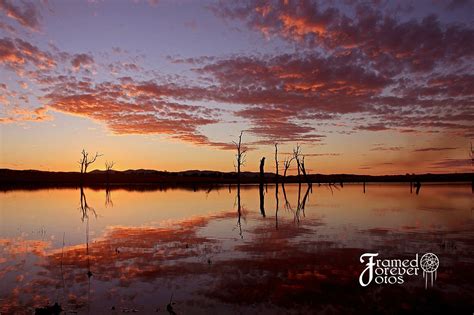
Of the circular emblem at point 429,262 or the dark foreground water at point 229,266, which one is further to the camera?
the circular emblem at point 429,262

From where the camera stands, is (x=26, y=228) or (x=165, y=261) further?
(x=26, y=228)

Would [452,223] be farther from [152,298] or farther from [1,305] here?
[1,305]

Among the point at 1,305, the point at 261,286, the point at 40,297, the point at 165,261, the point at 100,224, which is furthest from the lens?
the point at 100,224

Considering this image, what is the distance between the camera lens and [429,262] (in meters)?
11.5

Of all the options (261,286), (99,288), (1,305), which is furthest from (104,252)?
(261,286)

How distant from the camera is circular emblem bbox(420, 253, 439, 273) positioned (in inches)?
426

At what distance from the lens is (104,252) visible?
13.7 metres

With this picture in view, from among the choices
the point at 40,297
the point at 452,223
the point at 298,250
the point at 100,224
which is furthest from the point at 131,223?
the point at 452,223

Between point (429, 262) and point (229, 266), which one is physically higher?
point (429, 262)

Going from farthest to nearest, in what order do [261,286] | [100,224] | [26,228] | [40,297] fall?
1. [100,224]
2. [26,228]
3. [261,286]
4. [40,297]

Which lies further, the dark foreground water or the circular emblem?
the circular emblem

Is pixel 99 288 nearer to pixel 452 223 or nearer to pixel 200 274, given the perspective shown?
pixel 200 274

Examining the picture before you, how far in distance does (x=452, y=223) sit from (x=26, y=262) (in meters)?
19.9

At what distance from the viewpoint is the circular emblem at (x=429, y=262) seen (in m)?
10.8
